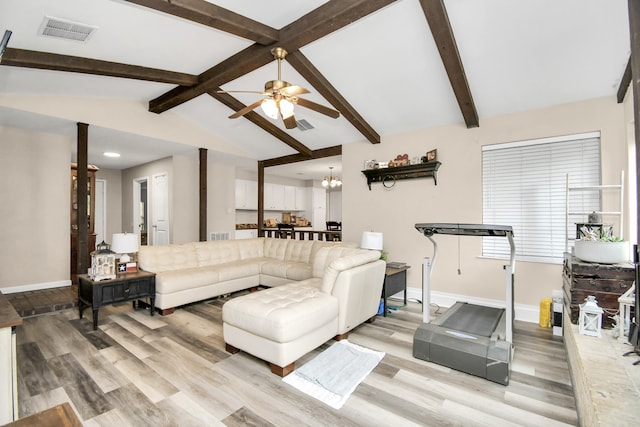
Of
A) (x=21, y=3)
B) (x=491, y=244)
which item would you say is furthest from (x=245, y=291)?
(x=21, y=3)

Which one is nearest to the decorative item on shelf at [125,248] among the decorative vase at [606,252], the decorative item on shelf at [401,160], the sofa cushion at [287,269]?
the sofa cushion at [287,269]

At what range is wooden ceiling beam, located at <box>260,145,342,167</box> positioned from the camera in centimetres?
561

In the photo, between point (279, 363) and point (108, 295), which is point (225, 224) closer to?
point (108, 295)

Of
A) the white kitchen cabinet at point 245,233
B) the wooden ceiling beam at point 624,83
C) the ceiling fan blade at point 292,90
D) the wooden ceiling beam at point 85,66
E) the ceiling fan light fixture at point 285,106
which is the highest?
the wooden ceiling beam at point 85,66

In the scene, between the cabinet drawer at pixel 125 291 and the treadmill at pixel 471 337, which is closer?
the treadmill at pixel 471 337

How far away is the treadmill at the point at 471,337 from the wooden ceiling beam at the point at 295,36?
193 centimetres

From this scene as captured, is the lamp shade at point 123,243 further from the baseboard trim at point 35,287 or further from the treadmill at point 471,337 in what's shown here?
the treadmill at point 471,337

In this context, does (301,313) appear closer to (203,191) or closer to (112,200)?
(203,191)

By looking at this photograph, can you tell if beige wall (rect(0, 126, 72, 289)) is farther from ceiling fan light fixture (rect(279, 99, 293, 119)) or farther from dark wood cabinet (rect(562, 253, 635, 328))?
dark wood cabinet (rect(562, 253, 635, 328))

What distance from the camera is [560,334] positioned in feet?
10.2

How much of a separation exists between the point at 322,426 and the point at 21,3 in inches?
152

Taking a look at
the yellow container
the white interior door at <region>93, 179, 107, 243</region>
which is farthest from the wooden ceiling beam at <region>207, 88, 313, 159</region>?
the white interior door at <region>93, 179, 107, 243</region>

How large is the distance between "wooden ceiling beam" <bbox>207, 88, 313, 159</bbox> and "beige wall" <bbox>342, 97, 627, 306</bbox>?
99 centimetres

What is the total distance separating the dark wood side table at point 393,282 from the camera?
3.71m
